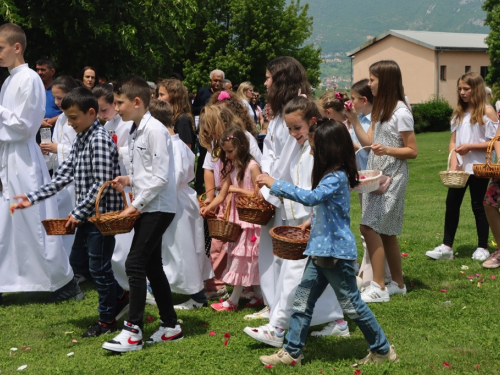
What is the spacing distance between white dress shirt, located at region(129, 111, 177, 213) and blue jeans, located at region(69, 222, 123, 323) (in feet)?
1.77

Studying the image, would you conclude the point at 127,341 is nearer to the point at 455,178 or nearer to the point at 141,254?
the point at 141,254

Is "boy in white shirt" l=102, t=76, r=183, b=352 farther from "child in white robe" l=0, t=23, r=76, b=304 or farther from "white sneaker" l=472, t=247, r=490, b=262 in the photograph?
"white sneaker" l=472, t=247, r=490, b=262

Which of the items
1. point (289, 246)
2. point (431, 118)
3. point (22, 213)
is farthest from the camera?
point (431, 118)

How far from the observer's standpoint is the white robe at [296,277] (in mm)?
5395

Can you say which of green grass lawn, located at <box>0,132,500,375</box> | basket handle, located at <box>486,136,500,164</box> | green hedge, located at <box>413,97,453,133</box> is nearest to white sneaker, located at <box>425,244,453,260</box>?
green grass lawn, located at <box>0,132,500,375</box>

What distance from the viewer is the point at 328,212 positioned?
15.9 feet

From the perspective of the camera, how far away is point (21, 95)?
696cm

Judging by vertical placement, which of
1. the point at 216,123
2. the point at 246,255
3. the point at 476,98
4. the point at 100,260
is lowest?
the point at 246,255

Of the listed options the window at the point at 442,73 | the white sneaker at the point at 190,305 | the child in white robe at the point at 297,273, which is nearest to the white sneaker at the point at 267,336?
the child in white robe at the point at 297,273

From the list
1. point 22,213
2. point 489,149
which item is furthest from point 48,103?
point 489,149

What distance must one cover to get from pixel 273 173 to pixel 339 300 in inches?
55.3

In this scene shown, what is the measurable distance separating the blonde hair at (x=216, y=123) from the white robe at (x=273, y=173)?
92 cm

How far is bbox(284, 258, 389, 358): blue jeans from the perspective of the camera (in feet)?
15.9

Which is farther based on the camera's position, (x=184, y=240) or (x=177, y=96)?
(x=177, y=96)
